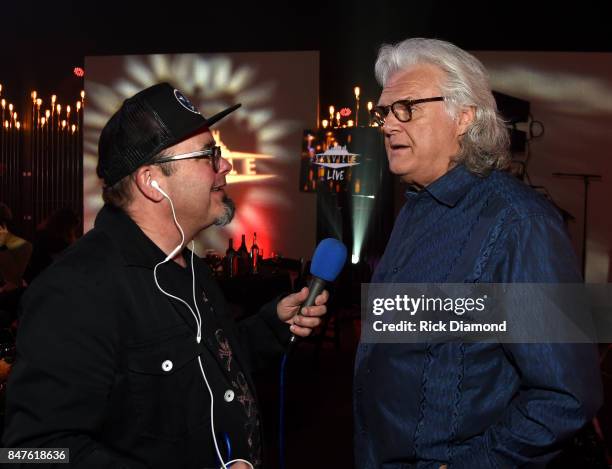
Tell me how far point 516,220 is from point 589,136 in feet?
23.8

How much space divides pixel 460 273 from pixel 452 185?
0.31 meters

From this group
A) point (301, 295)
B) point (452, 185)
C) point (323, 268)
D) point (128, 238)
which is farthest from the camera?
point (301, 295)

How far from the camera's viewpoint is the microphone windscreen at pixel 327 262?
5.73 feet

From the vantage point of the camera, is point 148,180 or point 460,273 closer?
point 460,273

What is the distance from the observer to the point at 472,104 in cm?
167

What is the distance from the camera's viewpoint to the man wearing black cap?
1.25 m

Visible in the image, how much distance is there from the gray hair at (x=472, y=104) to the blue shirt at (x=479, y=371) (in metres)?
0.06

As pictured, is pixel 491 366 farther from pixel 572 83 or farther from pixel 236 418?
pixel 572 83

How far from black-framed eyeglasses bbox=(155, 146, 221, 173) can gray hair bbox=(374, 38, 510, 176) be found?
687mm

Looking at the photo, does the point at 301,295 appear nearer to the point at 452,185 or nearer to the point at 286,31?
the point at 452,185

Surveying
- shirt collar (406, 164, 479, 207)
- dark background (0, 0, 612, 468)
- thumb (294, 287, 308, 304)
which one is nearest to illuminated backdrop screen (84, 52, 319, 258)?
dark background (0, 0, 612, 468)

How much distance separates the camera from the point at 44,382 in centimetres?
123

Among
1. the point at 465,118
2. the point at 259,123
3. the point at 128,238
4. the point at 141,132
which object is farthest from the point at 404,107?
the point at 259,123

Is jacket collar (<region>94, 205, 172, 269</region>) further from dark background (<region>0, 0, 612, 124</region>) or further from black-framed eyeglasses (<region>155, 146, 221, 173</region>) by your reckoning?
dark background (<region>0, 0, 612, 124</region>)
